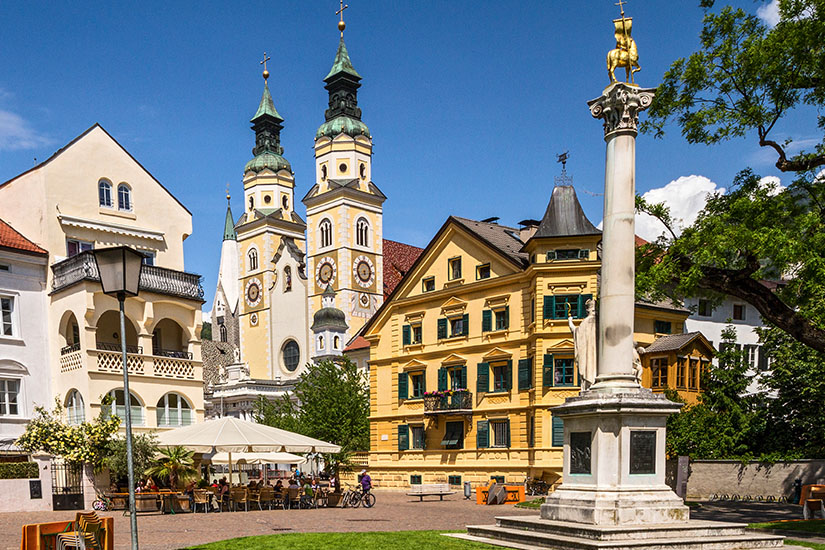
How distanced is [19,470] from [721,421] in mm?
25460

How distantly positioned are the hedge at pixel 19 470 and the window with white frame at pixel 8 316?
832cm

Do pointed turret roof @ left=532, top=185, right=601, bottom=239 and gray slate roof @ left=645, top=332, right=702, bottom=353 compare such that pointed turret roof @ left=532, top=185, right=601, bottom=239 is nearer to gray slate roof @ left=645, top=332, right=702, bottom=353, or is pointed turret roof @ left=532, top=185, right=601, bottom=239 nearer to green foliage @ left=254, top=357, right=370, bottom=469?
gray slate roof @ left=645, top=332, right=702, bottom=353

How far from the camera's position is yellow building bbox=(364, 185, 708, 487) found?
3462cm

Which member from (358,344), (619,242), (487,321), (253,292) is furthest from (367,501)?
(253,292)

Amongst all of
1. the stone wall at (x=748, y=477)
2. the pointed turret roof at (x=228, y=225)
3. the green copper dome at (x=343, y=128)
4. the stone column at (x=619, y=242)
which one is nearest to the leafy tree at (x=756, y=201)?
the stone column at (x=619, y=242)

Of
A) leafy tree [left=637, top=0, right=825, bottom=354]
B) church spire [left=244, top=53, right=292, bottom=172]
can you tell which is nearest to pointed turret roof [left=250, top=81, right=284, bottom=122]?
church spire [left=244, top=53, right=292, bottom=172]

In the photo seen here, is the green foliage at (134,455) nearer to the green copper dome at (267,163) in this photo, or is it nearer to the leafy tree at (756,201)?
the leafy tree at (756,201)

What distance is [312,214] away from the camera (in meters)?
83.9

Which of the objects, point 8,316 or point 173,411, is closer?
point 8,316

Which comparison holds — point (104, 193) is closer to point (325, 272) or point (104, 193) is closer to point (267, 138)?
point (325, 272)

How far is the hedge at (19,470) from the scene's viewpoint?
→ 2391cm

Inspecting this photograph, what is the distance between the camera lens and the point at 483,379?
37.4 metres

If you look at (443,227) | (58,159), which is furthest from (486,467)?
(58,159)

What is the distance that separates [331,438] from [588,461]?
107ft
